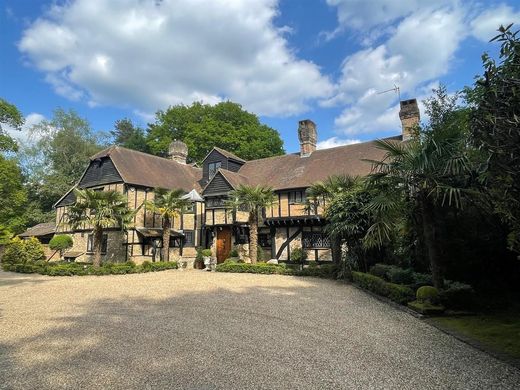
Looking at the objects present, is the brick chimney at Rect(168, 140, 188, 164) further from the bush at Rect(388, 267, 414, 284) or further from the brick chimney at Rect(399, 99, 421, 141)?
the bush at Rect(388, 267, 414, 284)

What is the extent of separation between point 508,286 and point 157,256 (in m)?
19.5

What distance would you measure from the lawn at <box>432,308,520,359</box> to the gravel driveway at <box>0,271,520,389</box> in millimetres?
454

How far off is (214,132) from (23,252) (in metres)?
20.5

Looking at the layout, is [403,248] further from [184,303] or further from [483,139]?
[483,139]

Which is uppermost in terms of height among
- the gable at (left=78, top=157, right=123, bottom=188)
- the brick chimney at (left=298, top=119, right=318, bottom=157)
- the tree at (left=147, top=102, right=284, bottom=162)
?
the tree at (left=147, top=102, right=284, bottom=162)

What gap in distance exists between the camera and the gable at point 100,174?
893 inches

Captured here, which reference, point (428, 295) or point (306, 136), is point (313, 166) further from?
point (428, 295)

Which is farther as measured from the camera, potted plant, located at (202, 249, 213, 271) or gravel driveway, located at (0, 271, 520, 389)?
potted plant, located at (202, 249, 213, 271)

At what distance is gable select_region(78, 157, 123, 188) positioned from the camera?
22.7 m

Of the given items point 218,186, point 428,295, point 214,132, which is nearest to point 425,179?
point 428,295

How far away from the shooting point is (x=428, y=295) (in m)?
7.95

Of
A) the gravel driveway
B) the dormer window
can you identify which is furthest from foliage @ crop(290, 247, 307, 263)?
the dormer window

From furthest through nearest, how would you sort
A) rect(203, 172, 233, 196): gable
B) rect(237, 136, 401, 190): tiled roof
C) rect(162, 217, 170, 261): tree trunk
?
rect(203, 172, 233, 196): gable → rect(237, 136, 401, 190): tiled roof → rect(162, 217, 170, 261): tree trunk

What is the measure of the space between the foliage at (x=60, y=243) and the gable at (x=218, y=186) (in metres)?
10.9
